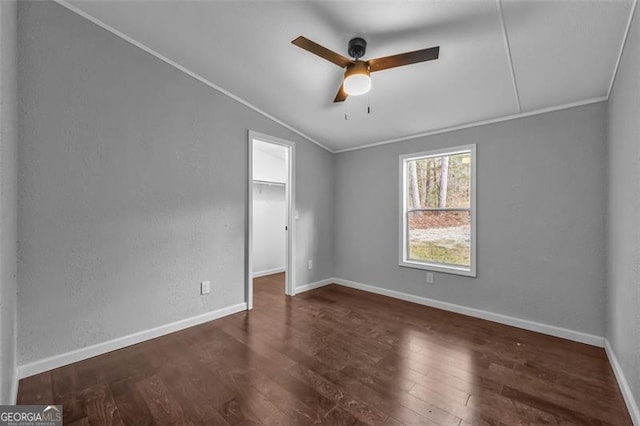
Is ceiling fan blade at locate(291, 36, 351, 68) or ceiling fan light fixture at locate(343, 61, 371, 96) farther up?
ceiling fan blade at locate(291, 36, 351, 68)

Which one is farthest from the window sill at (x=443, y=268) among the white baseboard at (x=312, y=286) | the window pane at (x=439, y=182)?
the white baseboard at (x=312, y=286)

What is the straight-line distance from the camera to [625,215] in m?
1.92

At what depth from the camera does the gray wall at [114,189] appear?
214 cm

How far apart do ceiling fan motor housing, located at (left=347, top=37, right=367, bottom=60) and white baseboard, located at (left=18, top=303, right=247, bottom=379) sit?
2.98 metres

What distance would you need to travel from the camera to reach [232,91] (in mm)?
3283

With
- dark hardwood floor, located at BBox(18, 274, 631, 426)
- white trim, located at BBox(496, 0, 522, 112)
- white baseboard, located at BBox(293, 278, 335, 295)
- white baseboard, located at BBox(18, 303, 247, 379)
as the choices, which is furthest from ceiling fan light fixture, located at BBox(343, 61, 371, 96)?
white baseboard, located at BBox(293, 278, 335, 295)

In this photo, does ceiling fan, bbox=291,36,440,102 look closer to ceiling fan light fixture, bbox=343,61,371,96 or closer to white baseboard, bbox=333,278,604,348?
ceiling fan light fixture, bbox=343,61,371,96

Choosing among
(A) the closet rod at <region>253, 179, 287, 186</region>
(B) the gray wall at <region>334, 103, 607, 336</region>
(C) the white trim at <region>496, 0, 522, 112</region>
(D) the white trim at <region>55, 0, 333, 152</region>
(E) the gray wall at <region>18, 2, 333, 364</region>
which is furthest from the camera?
(A) the closet rod at <region>253, 179, 287, 186</region>

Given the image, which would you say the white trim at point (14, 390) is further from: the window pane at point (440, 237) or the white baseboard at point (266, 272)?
the window pane at point (440, 237)

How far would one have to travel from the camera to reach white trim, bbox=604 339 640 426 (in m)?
1.59

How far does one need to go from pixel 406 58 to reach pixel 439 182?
211cm

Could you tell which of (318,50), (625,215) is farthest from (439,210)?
(318,50)

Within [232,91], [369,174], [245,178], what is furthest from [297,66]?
[369,174]

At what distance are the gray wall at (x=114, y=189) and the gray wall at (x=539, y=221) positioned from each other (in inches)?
102
